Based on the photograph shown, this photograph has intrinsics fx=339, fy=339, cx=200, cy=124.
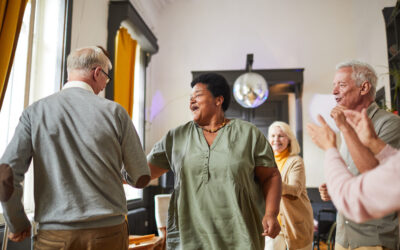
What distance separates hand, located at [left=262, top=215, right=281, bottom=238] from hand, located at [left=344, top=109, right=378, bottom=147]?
0.58m

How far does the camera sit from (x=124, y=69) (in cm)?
465

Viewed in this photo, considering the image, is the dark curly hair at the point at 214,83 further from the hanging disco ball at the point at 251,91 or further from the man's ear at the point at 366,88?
the hanging disco ball at the point at 251,91

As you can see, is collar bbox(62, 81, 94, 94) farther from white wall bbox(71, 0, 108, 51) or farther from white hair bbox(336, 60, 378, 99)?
white wall bbox(71, 0, 108, 51)

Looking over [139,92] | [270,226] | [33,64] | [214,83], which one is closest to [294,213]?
[270,226]

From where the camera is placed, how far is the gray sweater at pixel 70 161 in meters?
1.29

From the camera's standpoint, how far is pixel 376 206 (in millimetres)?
786

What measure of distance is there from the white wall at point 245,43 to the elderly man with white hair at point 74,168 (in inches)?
187

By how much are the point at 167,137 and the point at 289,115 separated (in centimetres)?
473

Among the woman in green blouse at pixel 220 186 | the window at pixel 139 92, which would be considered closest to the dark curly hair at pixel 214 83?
the woman in green blouse at pixel 220 186

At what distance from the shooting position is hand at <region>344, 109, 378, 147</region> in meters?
1.17

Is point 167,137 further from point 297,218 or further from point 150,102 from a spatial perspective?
point 150,102

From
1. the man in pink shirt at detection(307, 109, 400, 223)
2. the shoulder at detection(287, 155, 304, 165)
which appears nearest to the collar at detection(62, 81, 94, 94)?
the man in pink shirt at detection(307, 109, 400, 223)

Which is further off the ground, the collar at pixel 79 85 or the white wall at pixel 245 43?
the white wall at pixel 245 43

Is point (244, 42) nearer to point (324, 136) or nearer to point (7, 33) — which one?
point (7, 33)
